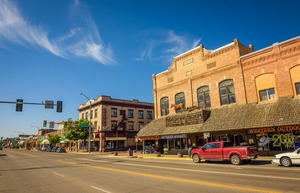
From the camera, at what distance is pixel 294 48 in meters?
18.7

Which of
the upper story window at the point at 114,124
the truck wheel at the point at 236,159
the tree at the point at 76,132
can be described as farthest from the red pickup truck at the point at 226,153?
the tree at the point at 76,132

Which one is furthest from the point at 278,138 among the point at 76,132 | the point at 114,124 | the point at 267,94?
the point at 76,132

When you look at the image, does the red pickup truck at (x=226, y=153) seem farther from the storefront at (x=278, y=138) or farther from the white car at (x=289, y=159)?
the storefront at (x=278, y=138)

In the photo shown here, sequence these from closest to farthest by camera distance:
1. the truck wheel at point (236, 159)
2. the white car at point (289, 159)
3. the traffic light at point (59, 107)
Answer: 1. the white car at point (289, 159)
2. the truck wheel at point (236, 159)
3. the traffic light at point (59, 107)

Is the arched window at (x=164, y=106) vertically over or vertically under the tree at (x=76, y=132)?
over

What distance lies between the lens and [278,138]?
60.8 feet

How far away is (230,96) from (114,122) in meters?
35.0

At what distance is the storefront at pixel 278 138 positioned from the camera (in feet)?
57.3

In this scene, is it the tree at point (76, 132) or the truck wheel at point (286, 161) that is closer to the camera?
the truck wheel at point (286, 161)

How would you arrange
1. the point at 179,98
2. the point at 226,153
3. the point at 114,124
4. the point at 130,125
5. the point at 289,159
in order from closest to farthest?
the point at 289,159
the point at 226,153
the point at 179,98
the point at 114,124
the point at 130,125

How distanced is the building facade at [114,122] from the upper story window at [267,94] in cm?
3440

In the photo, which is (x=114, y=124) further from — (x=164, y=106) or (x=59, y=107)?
(x=59, y=107)

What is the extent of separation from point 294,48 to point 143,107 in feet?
144

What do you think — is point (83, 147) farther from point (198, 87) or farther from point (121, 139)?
point (198, 87)
